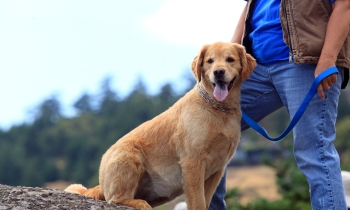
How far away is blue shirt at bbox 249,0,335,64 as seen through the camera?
238 inches

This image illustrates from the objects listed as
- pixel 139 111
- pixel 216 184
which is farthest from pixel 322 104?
pixel 139 111

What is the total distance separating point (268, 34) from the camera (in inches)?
242

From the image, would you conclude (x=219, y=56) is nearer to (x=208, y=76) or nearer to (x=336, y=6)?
(x=208, y=76)

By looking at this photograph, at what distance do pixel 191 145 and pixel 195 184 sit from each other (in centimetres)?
38

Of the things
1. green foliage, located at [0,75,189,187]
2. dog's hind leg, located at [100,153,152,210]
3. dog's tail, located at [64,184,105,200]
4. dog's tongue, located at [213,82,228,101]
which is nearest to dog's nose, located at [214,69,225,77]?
dog's tongue, located at [213,82,228,101]

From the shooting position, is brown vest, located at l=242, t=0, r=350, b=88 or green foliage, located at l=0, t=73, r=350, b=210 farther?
green foliage, located at l=0, t=73, r=350, b=210

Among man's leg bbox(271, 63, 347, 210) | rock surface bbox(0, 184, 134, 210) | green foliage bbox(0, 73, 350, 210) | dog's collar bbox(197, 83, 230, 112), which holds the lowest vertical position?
man's leg bbox(271, 63, 347, 210)

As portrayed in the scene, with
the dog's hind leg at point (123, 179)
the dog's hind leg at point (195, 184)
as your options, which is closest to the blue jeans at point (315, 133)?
the dog's hind leg at point (195, 184)

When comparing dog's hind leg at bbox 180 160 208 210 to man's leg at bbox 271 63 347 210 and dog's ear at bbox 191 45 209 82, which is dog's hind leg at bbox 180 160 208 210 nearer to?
dog's ear at bbox 191 45 209 82

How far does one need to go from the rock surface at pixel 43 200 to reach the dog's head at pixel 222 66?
4.82ft

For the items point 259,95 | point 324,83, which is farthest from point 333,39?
point 259,95

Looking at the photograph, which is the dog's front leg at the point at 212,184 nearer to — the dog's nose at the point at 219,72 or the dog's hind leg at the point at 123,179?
the dog's hind leg at the point at 123,179

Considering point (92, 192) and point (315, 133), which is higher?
point (92, 192)

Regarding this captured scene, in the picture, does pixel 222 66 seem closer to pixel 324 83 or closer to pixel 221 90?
pixel 221 90
